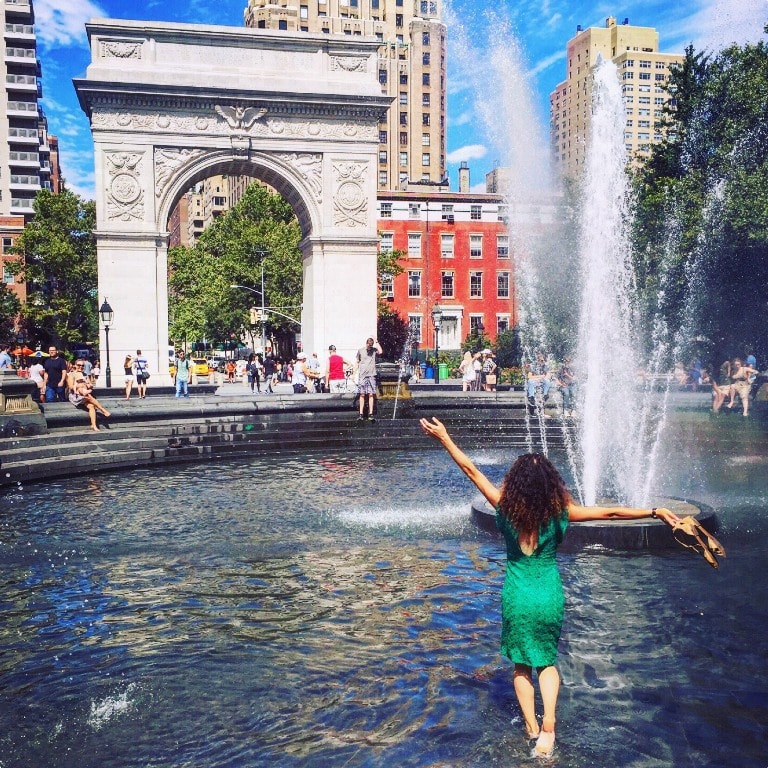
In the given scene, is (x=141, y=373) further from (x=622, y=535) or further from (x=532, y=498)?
(x=532, y=498)

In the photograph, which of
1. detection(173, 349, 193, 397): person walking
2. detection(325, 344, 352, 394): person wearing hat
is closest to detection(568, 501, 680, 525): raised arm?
detection(325, 344, 352, 394): person wearing hat

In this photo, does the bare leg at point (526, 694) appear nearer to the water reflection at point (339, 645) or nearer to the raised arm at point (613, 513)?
the water reflection at point (339, 645)

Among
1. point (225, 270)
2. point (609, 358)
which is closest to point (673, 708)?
point (609, 358)

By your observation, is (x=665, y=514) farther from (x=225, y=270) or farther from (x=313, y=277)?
(x=225, y=270)

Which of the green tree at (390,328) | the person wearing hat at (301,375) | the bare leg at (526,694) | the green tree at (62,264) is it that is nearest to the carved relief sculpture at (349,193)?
the person wearing hat at (301,375)

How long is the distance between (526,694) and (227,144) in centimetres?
2619

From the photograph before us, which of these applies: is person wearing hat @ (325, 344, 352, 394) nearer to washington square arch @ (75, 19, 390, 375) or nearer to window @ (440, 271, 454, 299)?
washington square arch @ (75, 19, 390, 375)

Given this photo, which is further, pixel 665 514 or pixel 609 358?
pixel 609 358

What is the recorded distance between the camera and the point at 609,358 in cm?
1247

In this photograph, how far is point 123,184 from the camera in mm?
26797

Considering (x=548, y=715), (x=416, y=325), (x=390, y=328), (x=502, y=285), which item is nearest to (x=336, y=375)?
(x=548, y=715)

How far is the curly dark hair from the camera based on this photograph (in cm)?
369

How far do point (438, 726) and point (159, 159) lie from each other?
2599 centimetres

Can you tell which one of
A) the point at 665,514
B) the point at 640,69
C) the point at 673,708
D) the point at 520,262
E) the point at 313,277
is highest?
the point at 640,69
